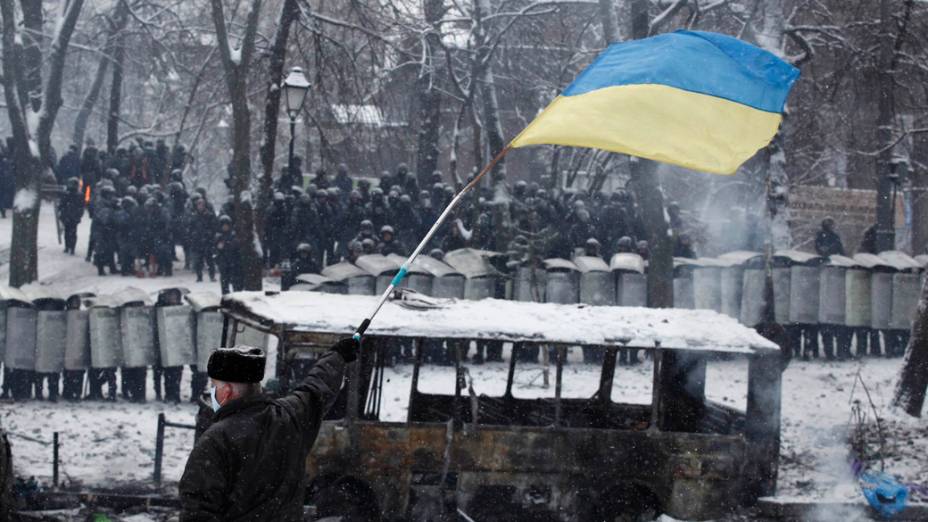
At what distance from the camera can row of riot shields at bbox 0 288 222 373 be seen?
12.5 metres

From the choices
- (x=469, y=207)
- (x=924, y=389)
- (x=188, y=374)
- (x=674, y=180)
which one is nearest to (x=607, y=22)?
(x=469, y=207)

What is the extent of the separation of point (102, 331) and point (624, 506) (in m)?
7.06

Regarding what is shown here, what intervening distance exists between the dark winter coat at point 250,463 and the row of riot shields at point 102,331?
337 inches

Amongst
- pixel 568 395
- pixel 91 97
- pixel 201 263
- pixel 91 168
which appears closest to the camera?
pixel 568 395

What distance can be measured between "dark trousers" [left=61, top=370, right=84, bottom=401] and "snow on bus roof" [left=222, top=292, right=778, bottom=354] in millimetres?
4376

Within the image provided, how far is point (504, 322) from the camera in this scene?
8.80 metres

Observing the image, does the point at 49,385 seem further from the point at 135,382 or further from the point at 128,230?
the point at 128,230

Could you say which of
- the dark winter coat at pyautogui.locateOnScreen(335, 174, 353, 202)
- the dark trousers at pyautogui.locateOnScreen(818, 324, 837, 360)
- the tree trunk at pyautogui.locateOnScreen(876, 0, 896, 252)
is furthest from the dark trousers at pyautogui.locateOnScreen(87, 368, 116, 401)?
the tree trunk at pyautogui.locateOnScreen(876, 0, 896, 252)

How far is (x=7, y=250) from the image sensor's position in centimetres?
2119

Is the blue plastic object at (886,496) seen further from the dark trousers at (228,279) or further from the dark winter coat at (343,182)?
the dark winter coat at (343,182)

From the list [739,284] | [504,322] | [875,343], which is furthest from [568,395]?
[875,343]

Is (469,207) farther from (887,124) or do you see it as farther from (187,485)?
(187,485)

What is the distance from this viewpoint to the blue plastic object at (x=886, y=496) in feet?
31.7

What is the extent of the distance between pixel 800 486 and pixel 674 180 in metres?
23.1
